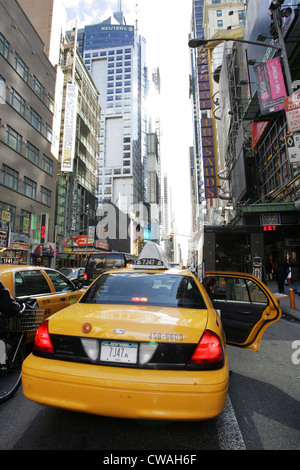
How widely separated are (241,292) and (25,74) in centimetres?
3398

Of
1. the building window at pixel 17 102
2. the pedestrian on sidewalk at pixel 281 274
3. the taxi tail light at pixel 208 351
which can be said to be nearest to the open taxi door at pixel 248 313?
Result: the taxi tail light at pixel 208 351

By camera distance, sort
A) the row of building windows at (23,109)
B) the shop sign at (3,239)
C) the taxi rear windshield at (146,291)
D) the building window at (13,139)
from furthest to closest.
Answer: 1. the building window at (13,139)
2. the row of building windows at (23,109)
3. the shop sign at (3,239)
4. the taxi rear windshield at (146,291)

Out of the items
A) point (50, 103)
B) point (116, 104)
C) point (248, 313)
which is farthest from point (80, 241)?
point (116, 104)

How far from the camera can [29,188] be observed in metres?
29.1

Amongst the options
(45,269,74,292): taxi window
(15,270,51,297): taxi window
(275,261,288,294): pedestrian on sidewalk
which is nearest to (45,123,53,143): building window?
(275,261,288,294): pedestrian on sidewalk

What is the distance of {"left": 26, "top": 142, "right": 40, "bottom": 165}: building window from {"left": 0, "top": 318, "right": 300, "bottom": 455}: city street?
30.3 metres

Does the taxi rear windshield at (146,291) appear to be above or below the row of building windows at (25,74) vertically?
below

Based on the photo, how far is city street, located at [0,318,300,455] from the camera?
2244 millimetres

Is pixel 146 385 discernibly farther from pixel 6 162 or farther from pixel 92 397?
pixel 6 162

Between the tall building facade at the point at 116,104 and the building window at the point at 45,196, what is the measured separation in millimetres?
73468

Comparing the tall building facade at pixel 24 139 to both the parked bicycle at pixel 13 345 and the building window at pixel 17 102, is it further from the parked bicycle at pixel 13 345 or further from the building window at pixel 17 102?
the parked bicycle at pixel 13 345

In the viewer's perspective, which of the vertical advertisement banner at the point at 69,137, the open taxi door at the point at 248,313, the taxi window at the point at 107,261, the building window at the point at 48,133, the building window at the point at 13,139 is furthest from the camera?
the vertical advertisement banner at the point at 69,137

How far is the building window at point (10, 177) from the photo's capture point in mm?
24922

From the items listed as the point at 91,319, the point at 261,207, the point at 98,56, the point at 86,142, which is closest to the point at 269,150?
the point at 261,207
